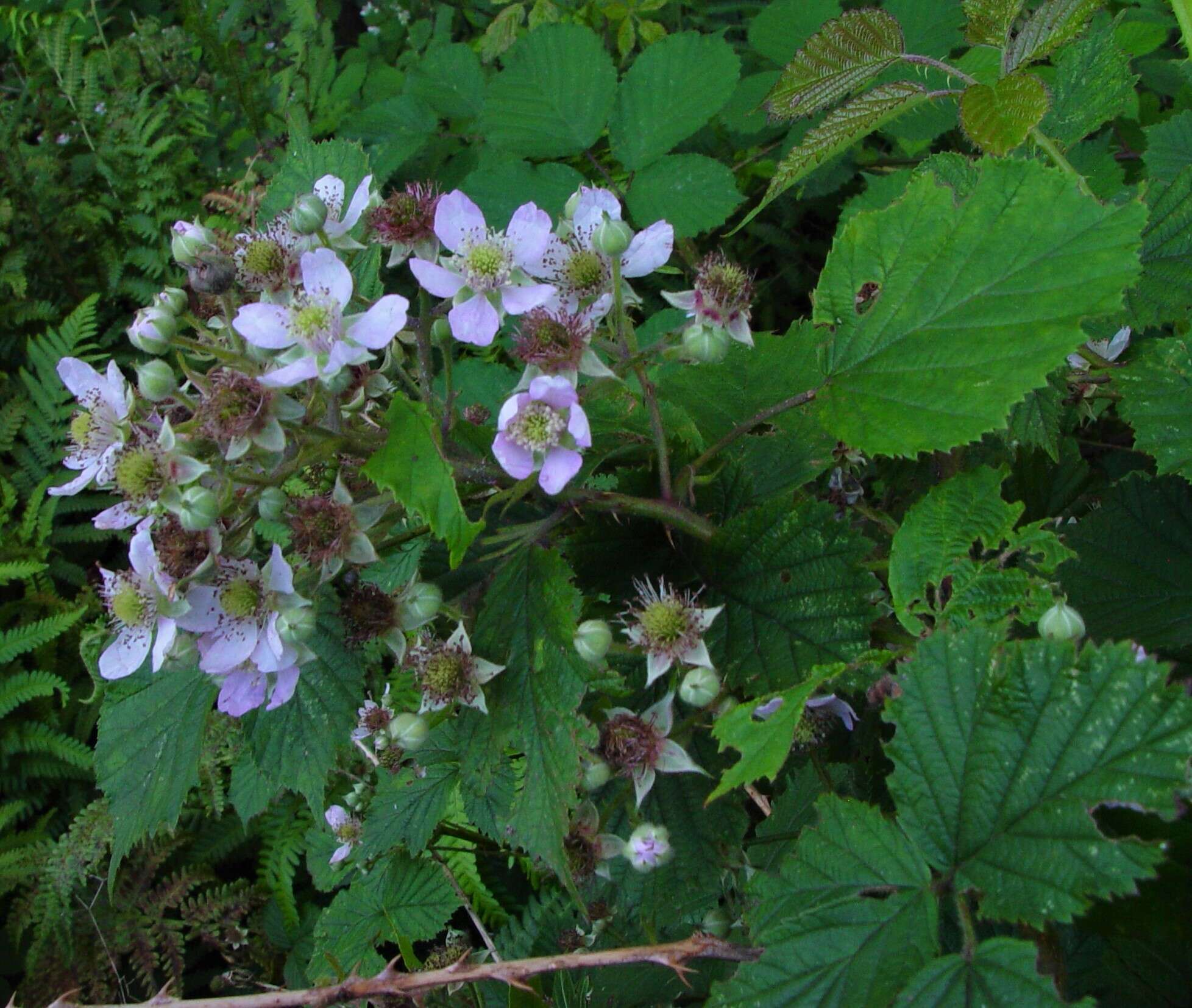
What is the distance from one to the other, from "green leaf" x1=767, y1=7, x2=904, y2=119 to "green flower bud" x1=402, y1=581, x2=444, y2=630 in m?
0.89

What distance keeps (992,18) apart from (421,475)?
105cm

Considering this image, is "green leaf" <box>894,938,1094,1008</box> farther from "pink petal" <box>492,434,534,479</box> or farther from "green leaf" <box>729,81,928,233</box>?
"green leaf" <box>729,81,928,233</box>

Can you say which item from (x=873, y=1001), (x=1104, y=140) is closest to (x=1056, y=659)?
(x=873, y=1001)

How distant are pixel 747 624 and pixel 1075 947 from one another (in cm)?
66

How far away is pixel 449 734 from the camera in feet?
4.44

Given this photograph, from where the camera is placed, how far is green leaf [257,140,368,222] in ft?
5.00

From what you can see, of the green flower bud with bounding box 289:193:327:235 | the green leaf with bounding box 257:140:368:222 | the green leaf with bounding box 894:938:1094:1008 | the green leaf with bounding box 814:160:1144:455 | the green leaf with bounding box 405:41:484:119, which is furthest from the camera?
the green leaf with bounding box 405:41:484:119

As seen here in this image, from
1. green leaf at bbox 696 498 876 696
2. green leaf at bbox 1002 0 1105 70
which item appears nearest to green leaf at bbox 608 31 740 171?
green leaf at bbox 1002 0 1105 70

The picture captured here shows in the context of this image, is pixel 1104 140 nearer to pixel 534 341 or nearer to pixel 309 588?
pixel 534 341

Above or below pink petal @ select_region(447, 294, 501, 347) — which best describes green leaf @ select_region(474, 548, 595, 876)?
below

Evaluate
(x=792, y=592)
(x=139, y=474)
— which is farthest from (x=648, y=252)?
(x=139, y=474)

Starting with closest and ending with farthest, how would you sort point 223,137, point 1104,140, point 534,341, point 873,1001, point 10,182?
point 873,1001 < point 534,341 < point 1104,140 < point 10,182 < point 223,137

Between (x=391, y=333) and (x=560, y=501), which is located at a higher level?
(x=391, y=333)

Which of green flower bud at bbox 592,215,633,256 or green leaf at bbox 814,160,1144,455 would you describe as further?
green flower bud at bbox 592,215,633,256
